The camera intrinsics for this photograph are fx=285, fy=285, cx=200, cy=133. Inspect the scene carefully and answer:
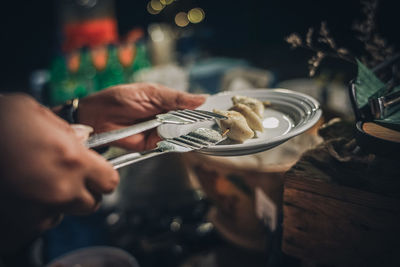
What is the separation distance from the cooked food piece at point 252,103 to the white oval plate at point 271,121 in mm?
48

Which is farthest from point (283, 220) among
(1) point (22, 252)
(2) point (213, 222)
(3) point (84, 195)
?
(1) point (22, 252)

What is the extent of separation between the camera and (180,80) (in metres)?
3.32

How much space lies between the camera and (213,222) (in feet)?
6.66

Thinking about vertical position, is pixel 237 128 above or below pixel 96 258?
above

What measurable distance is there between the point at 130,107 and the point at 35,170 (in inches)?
33.9

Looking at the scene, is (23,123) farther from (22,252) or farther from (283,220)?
(22,252)

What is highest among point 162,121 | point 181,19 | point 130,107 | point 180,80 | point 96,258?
point 181,19

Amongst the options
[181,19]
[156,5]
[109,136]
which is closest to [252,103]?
[109,136]

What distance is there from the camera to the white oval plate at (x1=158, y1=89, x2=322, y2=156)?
0.83 m

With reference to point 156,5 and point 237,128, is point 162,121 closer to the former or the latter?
point 237,128

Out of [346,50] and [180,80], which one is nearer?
[346,50]

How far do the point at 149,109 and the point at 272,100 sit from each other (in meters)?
0.59

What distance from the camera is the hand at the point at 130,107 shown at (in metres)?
1.37

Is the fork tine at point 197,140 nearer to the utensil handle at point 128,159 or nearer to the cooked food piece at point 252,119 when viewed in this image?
the utensil handle at point 128,159
